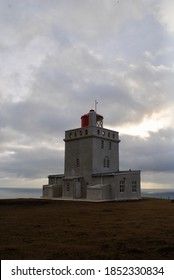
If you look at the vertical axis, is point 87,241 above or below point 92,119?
below

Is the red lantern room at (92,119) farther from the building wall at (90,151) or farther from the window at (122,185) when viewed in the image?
the window at (122,185)

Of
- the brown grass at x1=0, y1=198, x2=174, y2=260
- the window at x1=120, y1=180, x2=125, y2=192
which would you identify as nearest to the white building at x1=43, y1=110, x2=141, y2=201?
the window at x1=120, y1=180, x2=125, y2=192

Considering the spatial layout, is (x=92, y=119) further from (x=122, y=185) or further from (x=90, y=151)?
(x=122, y=185)

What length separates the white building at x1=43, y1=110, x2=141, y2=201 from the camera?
33.9m

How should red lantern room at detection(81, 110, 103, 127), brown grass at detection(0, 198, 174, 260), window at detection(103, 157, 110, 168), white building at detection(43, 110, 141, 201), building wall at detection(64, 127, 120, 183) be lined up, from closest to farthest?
brown grass at detection(0, 198, 174, 260), white building at detection(43, 110, 141, 201), building wall at detection(64, 127, 120, 183), red lantern room at detection(81, 110, 103, 127), window at detection(103, 157, 110, 168)

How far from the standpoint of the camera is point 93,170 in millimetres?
36281

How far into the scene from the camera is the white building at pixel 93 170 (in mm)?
33938

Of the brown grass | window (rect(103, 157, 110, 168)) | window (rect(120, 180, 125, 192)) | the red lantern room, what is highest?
the red lantern room

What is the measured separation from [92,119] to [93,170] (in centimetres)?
693

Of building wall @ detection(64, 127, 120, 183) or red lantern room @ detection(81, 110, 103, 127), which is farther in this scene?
red lantern room @ detection(81, 110, 103, 127)

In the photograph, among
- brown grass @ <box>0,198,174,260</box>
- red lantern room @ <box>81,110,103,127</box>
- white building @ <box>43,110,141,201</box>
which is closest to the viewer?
brown grass @ <box>0,198,174,260</box>

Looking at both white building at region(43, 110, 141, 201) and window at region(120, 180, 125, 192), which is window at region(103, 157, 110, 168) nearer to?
white building at region(43, 110, 141, 201)

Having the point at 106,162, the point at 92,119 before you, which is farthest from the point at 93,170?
the point at 92,119

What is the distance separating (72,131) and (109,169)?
754 centimetres
